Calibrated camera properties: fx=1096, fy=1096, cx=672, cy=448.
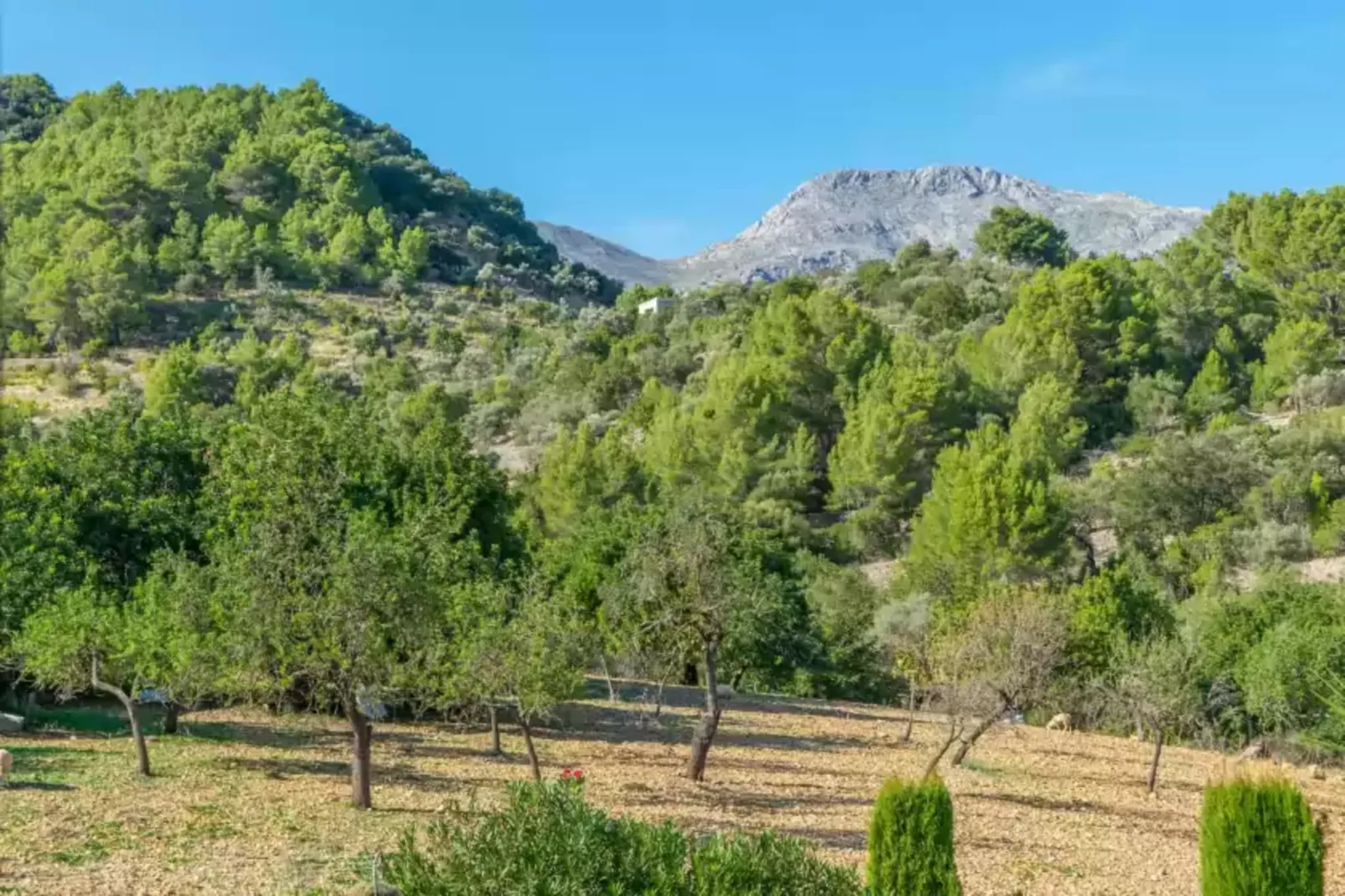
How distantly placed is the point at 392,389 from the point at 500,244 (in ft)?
183

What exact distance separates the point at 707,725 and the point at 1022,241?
3131 inches

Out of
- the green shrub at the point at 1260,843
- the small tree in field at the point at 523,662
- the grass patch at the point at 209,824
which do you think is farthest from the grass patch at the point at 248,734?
the green shrub at the point at 1260,843

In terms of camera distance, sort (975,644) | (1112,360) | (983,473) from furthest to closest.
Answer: (1112,360), (983,473), (975,644)

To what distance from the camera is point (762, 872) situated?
20.7 ft

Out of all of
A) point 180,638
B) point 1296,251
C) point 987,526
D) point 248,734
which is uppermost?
point 1296,251

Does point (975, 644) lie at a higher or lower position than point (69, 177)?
lower

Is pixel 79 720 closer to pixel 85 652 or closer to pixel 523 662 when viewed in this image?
pixel 85 652

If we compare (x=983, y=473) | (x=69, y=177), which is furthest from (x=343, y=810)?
(x=69, y=177)

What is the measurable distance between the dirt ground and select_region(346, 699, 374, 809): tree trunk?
0.65 ft

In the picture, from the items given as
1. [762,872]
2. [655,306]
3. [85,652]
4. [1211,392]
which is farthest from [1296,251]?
[762,872]

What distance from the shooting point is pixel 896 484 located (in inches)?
1900

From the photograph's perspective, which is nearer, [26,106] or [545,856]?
[545,856]

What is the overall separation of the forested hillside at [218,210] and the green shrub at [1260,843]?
7534 cm

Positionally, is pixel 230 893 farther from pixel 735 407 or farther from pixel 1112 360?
pixel 1112 360
